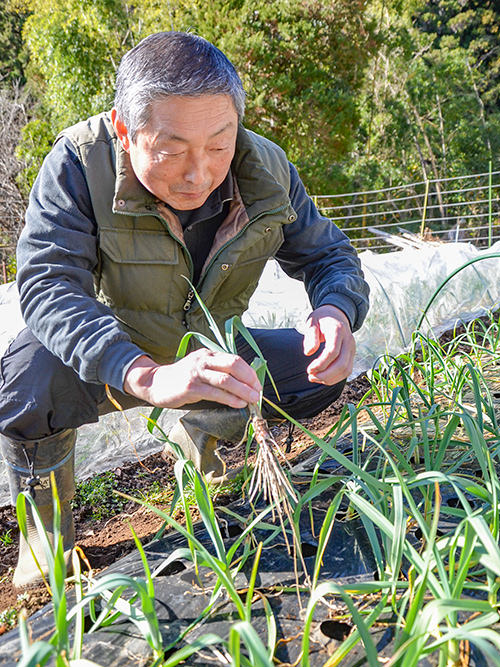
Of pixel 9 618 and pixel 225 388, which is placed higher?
pixel 225 388

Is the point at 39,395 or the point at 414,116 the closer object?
the point at 39,395

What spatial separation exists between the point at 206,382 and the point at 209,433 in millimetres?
873

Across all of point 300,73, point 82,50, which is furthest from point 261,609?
point 82,50

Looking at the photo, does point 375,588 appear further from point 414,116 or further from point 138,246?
point 414,116

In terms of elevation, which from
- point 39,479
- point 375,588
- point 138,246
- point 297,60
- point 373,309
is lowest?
point 373,309

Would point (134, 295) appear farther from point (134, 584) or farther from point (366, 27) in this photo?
point (366, 27)

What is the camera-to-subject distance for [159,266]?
162cm

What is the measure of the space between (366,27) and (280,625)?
26.0 feet

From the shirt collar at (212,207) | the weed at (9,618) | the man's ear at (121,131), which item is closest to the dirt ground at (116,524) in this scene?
the weed at (9,618)

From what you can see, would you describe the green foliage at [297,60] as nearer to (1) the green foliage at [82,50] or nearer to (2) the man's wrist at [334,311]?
(1) the green foliage at [82,50]

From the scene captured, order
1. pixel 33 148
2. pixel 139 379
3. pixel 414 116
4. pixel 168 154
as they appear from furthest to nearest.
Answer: pixel 414 116 < pixel 33 148 < pixel 168 154 < pixel 139 379

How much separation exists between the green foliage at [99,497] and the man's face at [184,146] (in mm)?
966

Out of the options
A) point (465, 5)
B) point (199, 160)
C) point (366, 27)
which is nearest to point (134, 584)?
point (199, 160)

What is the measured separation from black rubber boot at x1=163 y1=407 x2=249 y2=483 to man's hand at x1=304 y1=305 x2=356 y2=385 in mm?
453
